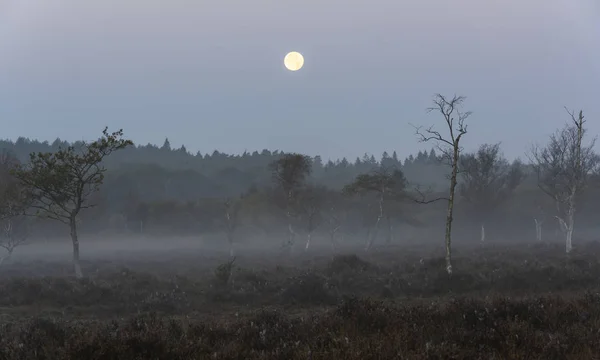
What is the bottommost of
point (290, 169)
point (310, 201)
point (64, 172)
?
point (310, 201)

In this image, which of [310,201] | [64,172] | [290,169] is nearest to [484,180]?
[310,201]

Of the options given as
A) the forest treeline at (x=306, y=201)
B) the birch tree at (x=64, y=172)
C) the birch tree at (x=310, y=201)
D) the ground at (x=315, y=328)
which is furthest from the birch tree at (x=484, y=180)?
the birch tree at (x=64, y=172)

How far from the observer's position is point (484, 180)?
57750mm

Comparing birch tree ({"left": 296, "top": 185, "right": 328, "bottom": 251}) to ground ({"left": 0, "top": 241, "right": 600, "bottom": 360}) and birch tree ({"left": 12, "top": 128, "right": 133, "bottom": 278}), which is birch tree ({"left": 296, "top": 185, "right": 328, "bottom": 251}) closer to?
birch tree ({"left": 12, "top": 128, "right": 133, "bottom": 278})

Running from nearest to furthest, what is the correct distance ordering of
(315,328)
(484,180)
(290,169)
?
(315,328)
(290,169)
(484,180)

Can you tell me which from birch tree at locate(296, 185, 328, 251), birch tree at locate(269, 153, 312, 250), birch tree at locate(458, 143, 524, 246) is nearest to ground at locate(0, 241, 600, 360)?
birch tree at locate(269, 153, 312, 250)

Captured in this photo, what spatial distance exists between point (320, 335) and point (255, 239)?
262 feet

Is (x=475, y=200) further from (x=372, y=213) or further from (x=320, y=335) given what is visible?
(x=320, y=335)

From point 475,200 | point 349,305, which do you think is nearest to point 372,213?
point 475,200

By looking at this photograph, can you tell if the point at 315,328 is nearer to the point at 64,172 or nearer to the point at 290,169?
the point at 64,172

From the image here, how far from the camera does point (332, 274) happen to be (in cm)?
2186

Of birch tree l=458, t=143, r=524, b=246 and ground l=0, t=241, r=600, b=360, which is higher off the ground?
birch tree l=458, t=143, r=524, b=246

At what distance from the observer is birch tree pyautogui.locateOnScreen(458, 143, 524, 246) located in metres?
54.9

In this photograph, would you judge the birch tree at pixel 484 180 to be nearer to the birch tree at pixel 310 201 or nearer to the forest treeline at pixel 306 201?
the forest treeline at pixel 306 201
